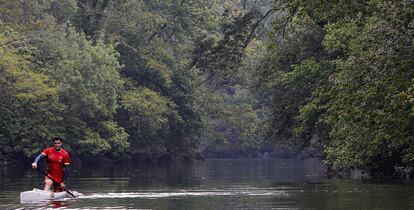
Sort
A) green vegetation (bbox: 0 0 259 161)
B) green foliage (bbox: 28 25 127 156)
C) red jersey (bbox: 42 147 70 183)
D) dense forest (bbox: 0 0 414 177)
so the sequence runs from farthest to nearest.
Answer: green foliage (bbox: 28 25 127 156), green vegetation (bbox: 0 0 259 161), dense forest (bbox: 0 0 414 177), red jersey (bbox: 42 147 70 183)

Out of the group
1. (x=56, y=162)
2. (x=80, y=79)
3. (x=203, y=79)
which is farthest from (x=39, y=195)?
(x=203, y=79)

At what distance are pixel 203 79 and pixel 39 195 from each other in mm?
74467

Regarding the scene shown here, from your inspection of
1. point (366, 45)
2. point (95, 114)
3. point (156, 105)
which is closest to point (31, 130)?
point (95, 114)

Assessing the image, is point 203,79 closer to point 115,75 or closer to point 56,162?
point 115,75

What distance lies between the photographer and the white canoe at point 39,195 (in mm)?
29009

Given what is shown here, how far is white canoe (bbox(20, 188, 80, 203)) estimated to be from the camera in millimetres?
29009

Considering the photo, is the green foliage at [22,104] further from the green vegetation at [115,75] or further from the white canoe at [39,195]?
the white canoe at [39,195]

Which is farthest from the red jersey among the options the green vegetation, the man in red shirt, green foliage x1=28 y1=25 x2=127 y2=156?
green foliage x1=28 y1=25 x2=127 y2=156

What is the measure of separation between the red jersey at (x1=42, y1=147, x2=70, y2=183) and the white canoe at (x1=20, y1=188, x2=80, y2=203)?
902mm

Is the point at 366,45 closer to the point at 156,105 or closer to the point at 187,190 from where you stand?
the point at 187,190

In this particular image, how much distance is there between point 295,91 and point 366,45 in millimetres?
18229

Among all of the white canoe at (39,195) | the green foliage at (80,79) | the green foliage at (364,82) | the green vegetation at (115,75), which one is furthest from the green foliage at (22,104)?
the white canoe at (39,195)

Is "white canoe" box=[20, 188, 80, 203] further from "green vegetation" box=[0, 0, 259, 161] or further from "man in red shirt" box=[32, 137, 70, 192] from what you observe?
"green vegetation" box=[0, 0, 259, 161]

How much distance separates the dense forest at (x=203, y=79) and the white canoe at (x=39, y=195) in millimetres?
10189
